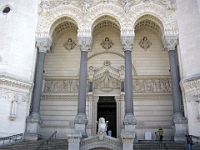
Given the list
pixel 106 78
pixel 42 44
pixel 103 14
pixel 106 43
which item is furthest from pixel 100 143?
pixel 106 43

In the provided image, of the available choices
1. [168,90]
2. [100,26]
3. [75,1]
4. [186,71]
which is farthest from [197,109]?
[75,1]

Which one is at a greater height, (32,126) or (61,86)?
(61,86)

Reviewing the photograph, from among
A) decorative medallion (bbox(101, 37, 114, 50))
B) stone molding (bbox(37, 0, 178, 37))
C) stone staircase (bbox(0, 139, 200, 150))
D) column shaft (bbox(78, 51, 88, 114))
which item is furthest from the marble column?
decorative medallion (bbox(101, 37, 114, 50))

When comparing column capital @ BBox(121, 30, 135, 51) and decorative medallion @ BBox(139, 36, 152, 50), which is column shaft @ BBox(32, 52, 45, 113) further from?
decorative medallion @ BBox(139, 36, 152, 50)

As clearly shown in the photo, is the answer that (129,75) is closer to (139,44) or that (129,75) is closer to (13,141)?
(139,44)

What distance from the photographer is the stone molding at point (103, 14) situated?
738 inches

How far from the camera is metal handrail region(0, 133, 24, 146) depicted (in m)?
15.1

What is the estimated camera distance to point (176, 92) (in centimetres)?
1719

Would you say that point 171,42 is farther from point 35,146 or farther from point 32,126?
point 35,146

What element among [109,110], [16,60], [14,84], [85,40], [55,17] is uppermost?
[55,17]

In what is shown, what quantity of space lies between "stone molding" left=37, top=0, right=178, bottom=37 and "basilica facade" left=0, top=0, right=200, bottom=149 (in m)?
0.07

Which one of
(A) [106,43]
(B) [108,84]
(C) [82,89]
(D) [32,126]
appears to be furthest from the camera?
(A) [106,43]

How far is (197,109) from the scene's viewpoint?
51.3 feet

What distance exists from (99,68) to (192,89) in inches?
290
